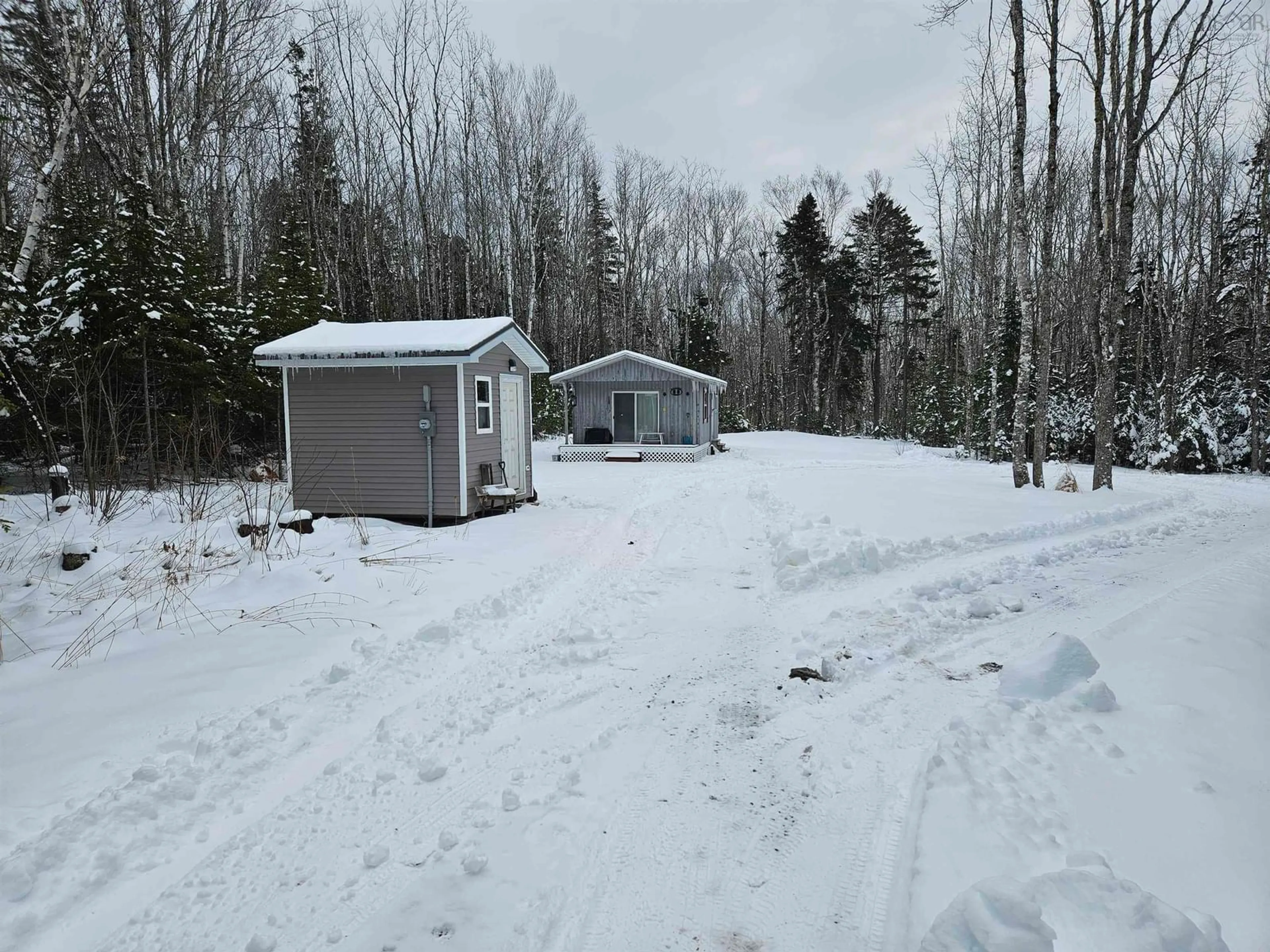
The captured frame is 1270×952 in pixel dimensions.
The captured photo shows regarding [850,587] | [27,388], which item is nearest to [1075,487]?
[850,587]

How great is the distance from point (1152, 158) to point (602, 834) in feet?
92.7

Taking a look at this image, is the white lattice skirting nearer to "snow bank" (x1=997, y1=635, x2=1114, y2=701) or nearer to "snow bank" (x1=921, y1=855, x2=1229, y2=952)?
Result: "snow bank" (x1=997, y1=635, x2=1114, y2=701)

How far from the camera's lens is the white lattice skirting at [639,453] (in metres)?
21.1

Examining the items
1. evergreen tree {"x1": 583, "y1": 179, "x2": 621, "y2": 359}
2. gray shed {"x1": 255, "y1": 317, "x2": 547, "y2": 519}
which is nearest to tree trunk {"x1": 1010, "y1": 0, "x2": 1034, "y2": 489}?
gray shed {"x1": 255, "y1": 317, "x2": 547, "y2": 519}

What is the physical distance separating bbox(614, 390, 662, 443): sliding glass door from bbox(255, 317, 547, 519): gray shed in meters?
12.6

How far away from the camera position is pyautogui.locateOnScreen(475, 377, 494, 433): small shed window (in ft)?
35.2

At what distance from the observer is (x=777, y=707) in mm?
3820

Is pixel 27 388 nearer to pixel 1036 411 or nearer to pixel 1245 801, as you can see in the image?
pixel 1245 801

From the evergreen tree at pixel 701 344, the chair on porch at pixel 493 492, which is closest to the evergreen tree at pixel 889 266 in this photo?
the evergreen tree at pixel 701 344

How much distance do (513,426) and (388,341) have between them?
2.71 metres

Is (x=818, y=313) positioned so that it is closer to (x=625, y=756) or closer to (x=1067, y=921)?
(x=625, y=756)

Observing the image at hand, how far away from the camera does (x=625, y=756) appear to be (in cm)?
330

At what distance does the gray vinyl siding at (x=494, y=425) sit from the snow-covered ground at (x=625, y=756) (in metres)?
3.71

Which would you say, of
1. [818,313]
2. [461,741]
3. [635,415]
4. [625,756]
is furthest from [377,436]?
[818,313]
